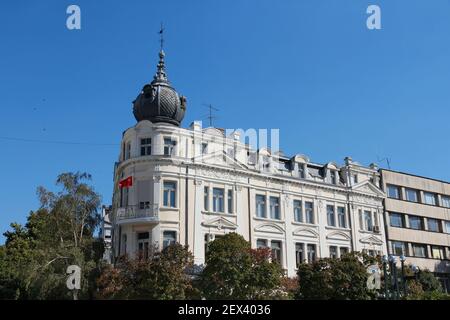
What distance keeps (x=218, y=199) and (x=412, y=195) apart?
2315 centimetres

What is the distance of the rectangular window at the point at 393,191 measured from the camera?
51.8m

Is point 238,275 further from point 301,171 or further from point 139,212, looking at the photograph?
point 301,171

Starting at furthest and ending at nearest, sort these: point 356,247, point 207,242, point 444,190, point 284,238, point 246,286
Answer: point 444,190, point 356,247, point 284,238, point 207,242, point 246,286

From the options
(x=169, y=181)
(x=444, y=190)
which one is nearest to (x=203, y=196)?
(x=169, y=181)

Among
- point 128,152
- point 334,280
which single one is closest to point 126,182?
point 128,152

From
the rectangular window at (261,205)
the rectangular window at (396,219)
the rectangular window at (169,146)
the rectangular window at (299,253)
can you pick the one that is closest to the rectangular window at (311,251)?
the rectangular window at (299,253)

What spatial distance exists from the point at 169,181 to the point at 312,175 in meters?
13.5

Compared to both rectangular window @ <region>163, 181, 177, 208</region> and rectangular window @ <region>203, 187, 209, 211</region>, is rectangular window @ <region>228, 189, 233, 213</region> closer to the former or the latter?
rectangular window @ <region>203, 187, 209, 211</region>
